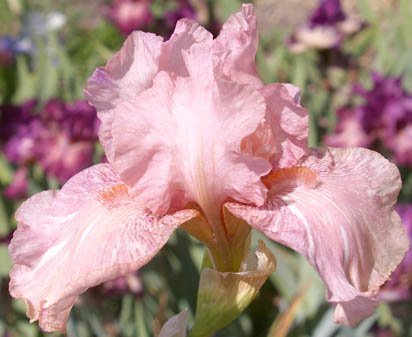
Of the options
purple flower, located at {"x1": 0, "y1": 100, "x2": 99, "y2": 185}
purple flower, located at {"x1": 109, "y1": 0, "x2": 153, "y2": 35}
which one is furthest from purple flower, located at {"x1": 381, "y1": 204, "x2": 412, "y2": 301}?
purple flower, located at {"x1": 109, "y1": 0, "x2": 153, "y2": 35}

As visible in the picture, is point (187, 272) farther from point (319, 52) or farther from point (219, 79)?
point (319, 52)

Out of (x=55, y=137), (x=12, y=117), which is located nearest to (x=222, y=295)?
(x=55, y=137)

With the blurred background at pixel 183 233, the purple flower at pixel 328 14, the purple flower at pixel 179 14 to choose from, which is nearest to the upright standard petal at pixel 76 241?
the blurred background at pixel 183 233

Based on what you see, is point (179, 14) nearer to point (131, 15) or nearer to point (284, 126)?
point (131, 15)

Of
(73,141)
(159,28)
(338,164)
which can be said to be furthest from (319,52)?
(338,164)

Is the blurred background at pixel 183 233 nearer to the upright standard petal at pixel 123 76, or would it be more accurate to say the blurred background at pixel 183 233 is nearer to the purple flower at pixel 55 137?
the purple flower at pixel 55 137

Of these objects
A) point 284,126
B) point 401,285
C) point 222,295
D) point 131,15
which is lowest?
point 401,285
